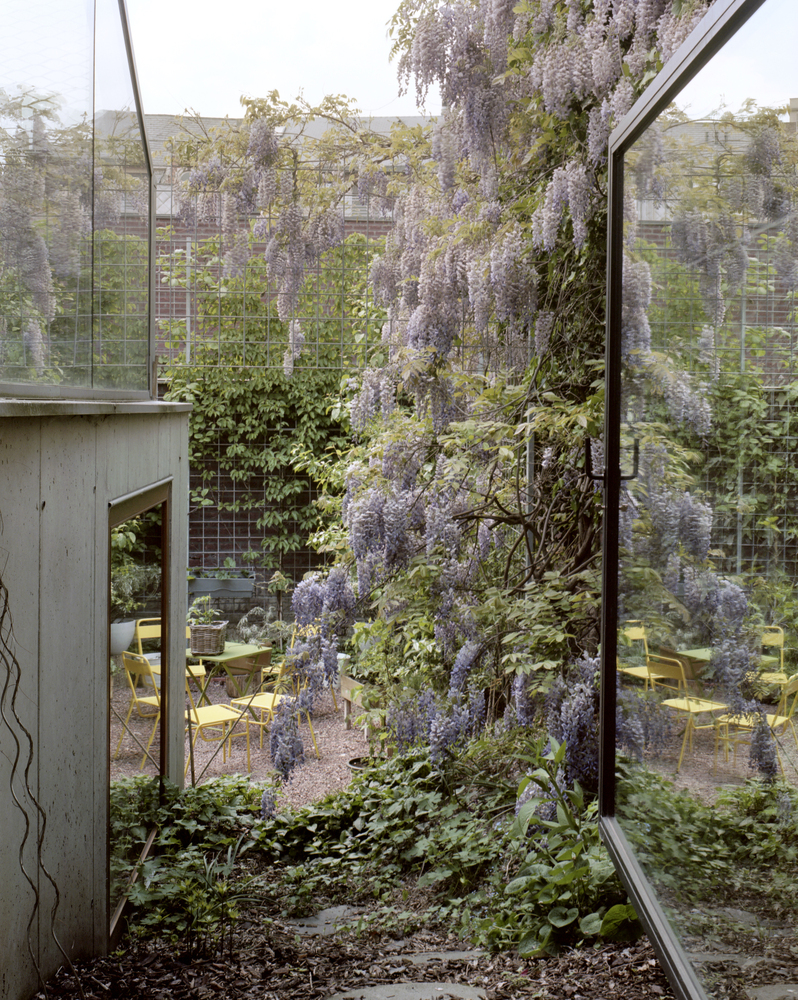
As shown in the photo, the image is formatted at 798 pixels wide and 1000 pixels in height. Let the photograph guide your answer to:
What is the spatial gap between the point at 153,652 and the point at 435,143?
9.01ft

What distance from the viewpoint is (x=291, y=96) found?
432cm

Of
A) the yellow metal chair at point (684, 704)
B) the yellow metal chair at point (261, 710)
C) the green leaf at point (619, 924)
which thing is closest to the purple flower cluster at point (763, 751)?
the yellow metal chair at point (684, 704)

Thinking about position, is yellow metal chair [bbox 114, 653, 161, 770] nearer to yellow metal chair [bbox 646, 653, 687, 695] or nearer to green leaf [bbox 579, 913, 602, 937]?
green leaf [bbox 579, 913, 602, 937]

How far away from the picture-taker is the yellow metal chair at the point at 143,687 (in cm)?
275

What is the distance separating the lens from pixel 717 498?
126cm

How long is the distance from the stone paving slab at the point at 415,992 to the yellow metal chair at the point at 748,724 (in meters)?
1.28

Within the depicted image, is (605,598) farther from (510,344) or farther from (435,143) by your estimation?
(435,143)

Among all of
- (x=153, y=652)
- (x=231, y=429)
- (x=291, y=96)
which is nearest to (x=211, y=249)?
(x=231, y=429)

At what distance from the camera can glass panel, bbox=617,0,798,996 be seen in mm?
1000

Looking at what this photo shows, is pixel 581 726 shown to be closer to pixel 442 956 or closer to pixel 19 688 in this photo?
pixel 442 956

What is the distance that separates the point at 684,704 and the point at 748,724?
1.15 ft

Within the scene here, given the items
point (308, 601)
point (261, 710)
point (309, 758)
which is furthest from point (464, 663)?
point (261, 710)

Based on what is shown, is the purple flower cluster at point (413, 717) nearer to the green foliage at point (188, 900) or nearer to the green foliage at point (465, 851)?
the green foliage at point (465, 851)

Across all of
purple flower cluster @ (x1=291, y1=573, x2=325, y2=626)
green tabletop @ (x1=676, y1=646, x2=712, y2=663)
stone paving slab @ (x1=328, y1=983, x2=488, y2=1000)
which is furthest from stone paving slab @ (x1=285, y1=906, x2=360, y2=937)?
green tabletop @ (x1=676, y1=646, x2=712, y2=663)
